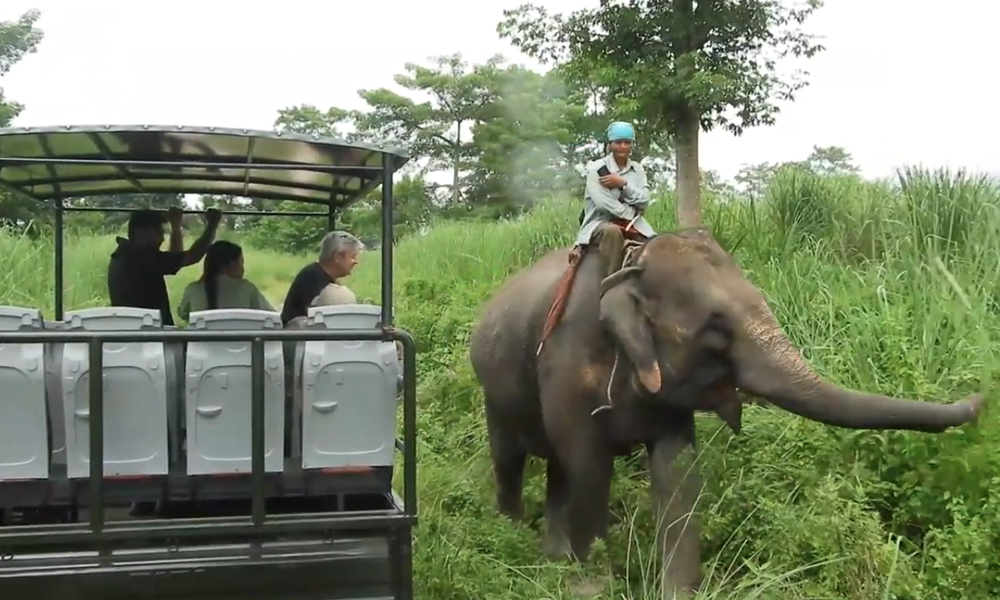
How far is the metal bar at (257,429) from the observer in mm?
3539

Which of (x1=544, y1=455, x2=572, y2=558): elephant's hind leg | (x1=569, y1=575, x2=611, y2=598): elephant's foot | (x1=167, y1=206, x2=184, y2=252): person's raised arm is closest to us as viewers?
(x1=569, y1=575, x2=611, y2=598): elephant's foot

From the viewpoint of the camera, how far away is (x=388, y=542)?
3.77m

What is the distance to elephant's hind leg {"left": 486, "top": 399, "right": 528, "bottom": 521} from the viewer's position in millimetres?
6328

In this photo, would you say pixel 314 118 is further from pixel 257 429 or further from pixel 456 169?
pixel 257 429

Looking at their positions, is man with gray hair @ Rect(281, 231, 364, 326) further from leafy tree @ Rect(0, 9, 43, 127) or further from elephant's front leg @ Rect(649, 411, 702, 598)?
leafy tree @ Rect(0, 9, 43, 127)

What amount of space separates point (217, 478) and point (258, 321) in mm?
588

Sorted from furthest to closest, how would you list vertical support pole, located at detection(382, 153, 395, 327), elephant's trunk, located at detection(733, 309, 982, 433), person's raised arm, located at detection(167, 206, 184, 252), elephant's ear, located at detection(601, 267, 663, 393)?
person's raised arm, located at detection(167, 206, 184, 252)
elephant's ear, located at detection(601, 267, 663, 393)
elephant's trunk, located at detection(733, 309, 982, 433)
vertical support pole, located at detection(382, 153, 395, 327)

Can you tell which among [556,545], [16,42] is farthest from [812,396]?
[16,42]

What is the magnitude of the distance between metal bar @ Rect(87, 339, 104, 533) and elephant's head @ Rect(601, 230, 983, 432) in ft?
7.41

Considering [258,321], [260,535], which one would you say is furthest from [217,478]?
[258,321]

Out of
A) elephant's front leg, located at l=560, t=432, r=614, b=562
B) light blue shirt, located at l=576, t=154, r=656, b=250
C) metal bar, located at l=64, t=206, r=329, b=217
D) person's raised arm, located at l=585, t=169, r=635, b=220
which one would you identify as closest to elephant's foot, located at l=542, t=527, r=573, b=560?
elephant's front leg, located at l=560, t=432, r=614, b=562

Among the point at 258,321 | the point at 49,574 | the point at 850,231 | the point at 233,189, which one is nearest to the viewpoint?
the point at 49,574

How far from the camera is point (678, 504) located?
4875 millimetres

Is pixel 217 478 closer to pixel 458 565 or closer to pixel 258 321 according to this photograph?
pixel 258 321
